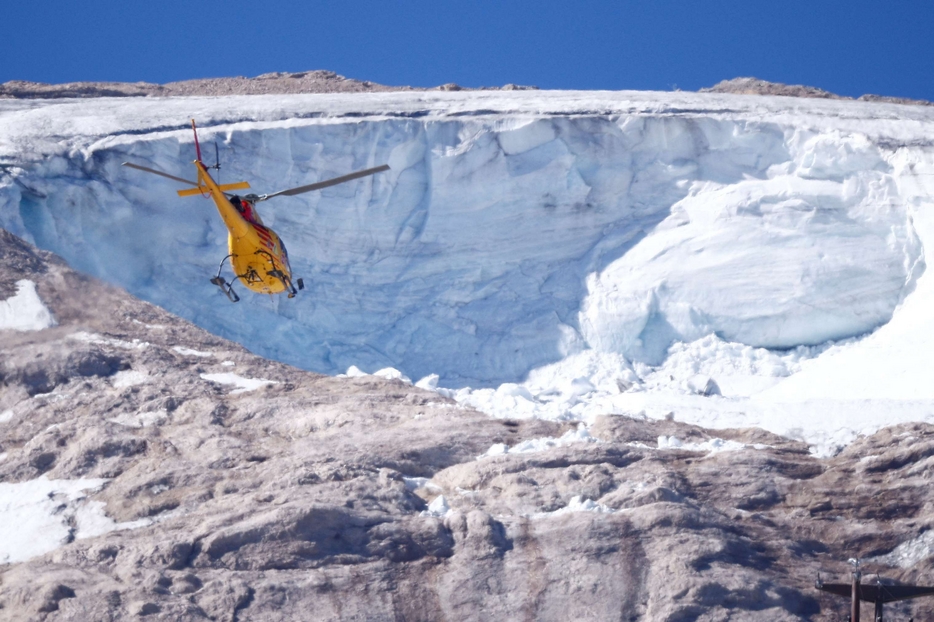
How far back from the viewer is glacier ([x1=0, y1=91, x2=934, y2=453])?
62.3ft

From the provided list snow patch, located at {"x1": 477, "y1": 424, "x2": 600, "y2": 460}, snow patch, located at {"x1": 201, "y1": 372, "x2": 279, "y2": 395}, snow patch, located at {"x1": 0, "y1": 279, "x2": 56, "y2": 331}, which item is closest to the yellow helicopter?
snow patch, located at {"x1": 201, "y1": 372, "x2": 279, "y2": 395}

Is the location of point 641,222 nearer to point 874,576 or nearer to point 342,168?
point 342,168

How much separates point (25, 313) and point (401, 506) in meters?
7.22

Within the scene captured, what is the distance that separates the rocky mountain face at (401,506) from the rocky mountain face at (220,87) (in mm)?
12752

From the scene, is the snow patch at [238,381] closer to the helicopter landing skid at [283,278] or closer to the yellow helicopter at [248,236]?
the yellow helicopter at [248,236]

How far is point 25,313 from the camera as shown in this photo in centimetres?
1630

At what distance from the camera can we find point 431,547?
12.2 m

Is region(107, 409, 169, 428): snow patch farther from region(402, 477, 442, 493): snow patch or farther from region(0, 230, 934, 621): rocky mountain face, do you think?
region(402, 477, 442, 493): snow patch

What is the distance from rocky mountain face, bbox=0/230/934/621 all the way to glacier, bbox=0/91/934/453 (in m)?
3.23

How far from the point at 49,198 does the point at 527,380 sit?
9.14 metres

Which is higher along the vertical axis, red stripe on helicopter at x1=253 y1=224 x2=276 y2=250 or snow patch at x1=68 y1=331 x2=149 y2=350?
red stripe on helicopter at x1=253 y1=224 x2=276 y2=250

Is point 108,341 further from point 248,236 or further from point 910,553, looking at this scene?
point 910,553

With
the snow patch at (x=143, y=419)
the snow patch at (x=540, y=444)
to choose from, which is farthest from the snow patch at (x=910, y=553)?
the snow patch at (x=143, y=419)

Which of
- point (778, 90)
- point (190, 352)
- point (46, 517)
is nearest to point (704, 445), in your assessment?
point (190, 352)
